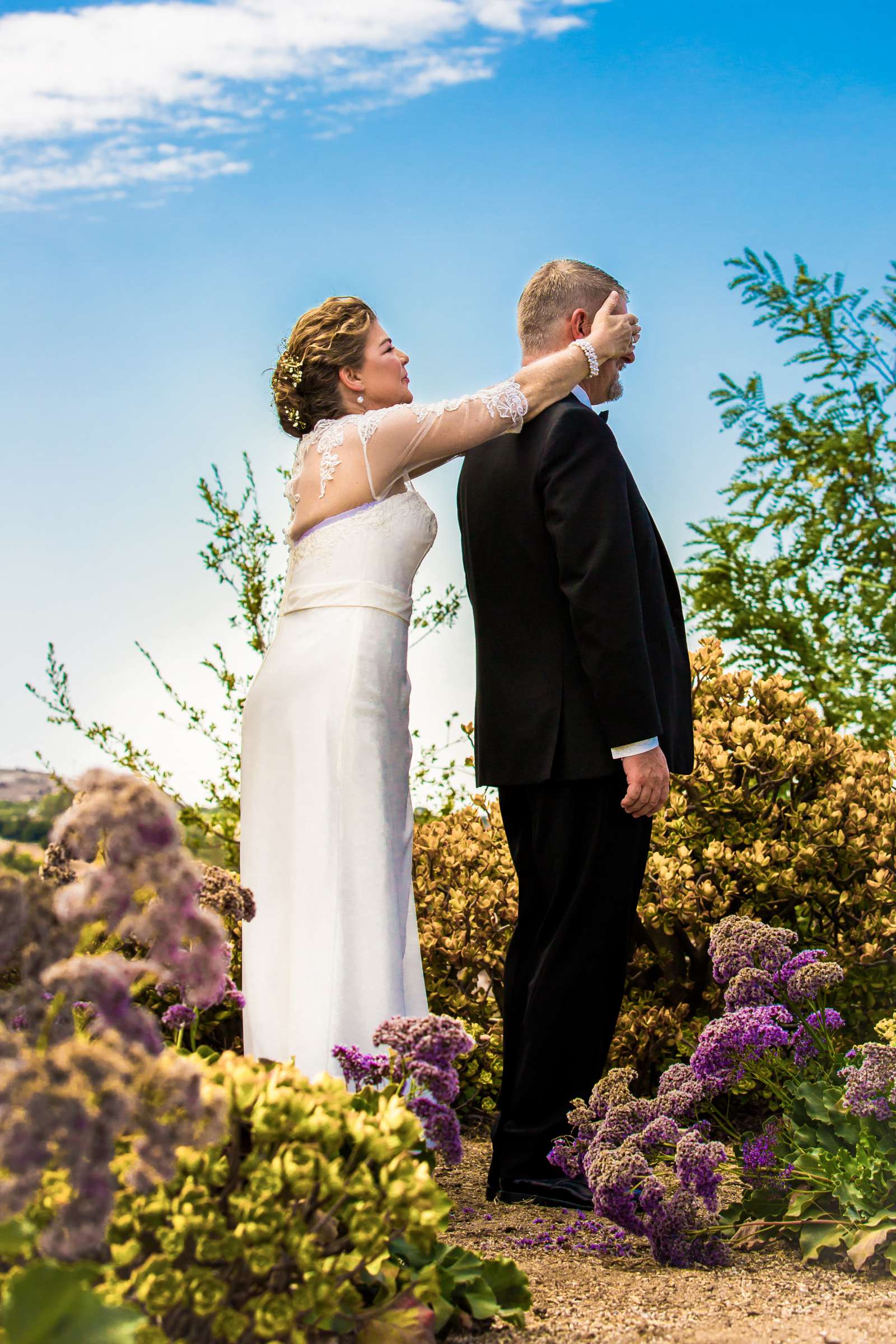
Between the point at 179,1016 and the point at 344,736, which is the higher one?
the point at 344,736

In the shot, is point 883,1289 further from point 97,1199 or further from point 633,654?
point 97,1199

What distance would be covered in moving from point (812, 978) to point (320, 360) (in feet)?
7.22

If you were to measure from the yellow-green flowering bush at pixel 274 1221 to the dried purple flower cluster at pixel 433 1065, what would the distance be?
222 mm

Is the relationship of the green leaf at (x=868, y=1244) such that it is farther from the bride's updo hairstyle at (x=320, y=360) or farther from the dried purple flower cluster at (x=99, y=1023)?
the bride's updo hairstyle at (x=320, y=360)

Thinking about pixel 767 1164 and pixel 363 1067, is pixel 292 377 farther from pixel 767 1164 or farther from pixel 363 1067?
pixel 767 1164

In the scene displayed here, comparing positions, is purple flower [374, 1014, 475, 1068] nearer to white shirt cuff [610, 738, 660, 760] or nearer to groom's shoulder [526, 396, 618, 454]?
white shirt cuff [610, 738, 660, 760]

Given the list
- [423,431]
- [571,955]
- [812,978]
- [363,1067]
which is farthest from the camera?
[571,955]

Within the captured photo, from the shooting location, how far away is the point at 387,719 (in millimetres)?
3352

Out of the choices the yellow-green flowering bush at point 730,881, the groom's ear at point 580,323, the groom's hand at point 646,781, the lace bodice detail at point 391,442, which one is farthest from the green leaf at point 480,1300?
the groom's ear at point 580,323

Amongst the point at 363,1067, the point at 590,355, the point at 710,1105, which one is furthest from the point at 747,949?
the point at 590,355

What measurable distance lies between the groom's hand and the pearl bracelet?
1116 millimetres

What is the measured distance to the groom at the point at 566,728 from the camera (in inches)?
135

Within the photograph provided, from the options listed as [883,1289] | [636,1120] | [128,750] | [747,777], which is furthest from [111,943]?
[128,750]

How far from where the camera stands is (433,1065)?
85.7 inches
